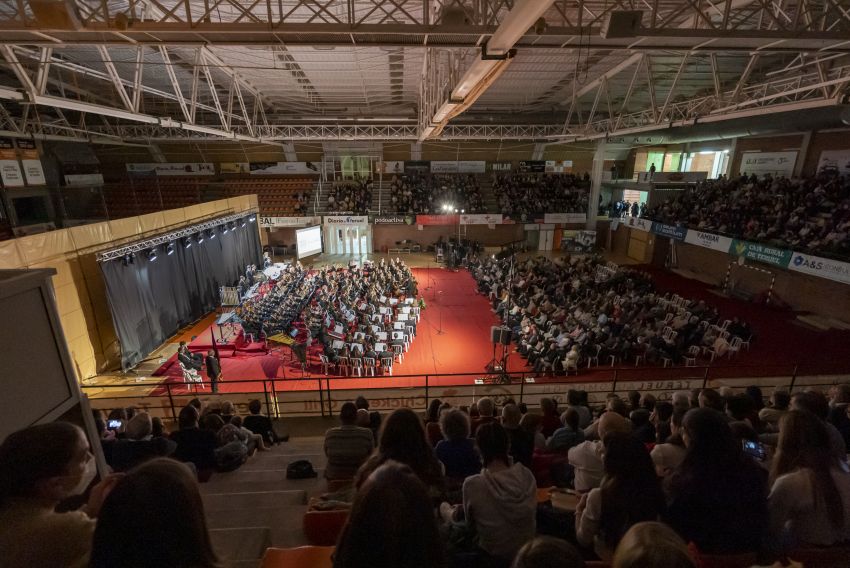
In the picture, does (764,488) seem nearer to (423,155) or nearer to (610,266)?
(610,266)

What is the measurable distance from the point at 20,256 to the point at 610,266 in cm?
1914

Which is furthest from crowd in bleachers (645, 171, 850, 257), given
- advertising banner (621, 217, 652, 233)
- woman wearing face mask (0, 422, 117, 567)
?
woman wearing face mask (0, 422, 117, 567)

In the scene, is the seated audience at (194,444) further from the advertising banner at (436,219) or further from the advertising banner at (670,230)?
the advertising banner at (436,219)

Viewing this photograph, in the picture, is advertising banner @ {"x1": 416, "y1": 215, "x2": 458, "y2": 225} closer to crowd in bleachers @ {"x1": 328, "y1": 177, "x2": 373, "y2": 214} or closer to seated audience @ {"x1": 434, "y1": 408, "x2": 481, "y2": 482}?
crowd in bleachers @ {"x1": 328, "y1": 177, "x2": 373, "y2": 214}

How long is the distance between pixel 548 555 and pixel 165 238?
15134 millimetres

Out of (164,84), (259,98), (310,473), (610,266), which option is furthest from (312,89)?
(310,473)

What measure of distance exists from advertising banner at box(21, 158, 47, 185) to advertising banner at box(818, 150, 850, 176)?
34346 millimetres

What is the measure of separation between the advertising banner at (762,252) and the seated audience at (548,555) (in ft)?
54.9

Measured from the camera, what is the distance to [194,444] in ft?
14.3

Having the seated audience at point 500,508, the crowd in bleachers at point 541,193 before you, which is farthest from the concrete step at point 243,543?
the crowd in bleachers at point 541,193

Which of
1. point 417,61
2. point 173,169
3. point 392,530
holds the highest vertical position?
point 417,61

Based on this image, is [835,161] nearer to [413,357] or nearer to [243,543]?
[413,357]

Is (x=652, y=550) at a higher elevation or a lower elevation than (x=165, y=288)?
higher

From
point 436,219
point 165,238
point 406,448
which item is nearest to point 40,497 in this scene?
point 406,448
